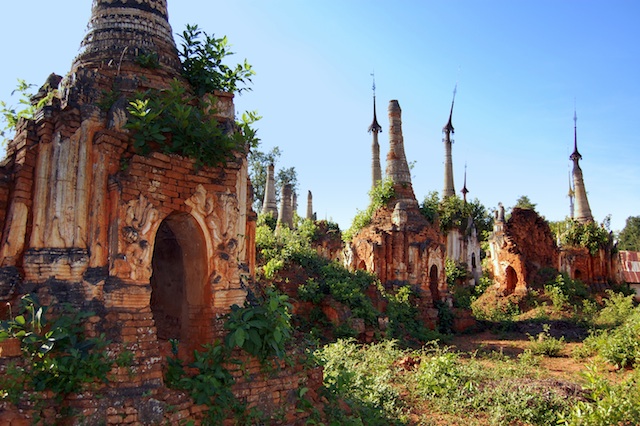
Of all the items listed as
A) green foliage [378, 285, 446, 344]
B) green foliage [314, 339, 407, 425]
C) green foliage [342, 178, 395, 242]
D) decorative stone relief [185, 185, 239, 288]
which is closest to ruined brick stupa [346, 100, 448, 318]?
green foliage [342, 178, 395, 242]

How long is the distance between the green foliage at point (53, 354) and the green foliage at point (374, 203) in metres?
15.8

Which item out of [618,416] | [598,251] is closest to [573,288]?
[598,251]

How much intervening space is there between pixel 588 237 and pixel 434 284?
38.7ft

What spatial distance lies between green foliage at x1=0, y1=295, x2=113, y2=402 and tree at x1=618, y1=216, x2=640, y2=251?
58.0 metres

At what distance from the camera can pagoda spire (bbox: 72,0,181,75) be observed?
6.46 metres

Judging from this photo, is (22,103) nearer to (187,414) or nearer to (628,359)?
(187,414)

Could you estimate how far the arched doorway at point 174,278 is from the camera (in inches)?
241

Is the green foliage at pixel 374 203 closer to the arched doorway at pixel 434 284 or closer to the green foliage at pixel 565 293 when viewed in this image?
the arched doorway at pixel 434 284

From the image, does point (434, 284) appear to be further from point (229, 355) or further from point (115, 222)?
point (115, 222)

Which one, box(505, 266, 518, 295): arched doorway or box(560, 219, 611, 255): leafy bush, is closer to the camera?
box(505, 266, 518, 295): arched doorway

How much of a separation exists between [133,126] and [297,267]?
9.68m

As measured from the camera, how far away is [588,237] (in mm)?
26328

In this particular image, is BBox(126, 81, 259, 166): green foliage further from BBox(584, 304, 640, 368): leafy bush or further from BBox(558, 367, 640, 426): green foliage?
BBox(584, 304, 640, 368): leafy bush

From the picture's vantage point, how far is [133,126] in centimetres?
545
